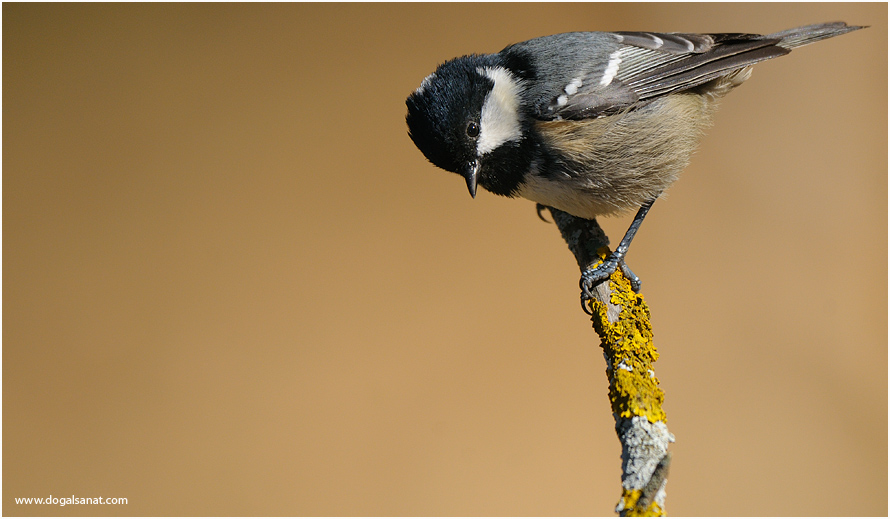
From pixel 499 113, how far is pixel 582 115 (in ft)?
0.67

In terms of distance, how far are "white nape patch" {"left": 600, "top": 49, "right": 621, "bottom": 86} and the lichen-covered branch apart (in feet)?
1.41

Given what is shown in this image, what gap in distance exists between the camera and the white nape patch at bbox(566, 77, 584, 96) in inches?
55.7

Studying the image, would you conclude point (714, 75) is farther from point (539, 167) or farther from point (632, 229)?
point (539, 167)

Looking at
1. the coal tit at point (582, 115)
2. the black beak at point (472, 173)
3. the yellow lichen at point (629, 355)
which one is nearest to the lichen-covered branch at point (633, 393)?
the yellow lichen at point (629, 355)

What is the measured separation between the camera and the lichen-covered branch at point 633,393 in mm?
851

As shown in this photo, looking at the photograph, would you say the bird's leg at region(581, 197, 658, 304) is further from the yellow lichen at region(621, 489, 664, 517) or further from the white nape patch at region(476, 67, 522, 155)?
the yellow lichen at region(621, 489, 664, 517)

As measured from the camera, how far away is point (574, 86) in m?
1.43

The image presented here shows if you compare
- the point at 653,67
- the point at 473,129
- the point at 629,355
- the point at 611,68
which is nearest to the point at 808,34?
the point at 653,67

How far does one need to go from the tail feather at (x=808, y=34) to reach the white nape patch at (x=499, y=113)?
806 millimetres

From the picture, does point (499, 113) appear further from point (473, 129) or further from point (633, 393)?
point (633, 393)

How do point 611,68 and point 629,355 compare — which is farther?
point 611,68

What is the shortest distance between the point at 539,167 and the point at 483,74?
256 millimetres

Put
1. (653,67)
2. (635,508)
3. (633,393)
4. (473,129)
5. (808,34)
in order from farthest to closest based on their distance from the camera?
1. (808,34)
2. (653,67)
3. (473,129)
4. (633,393)
5. (635,508)

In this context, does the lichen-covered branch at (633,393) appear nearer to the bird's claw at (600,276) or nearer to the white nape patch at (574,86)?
the bird's claw at (600,276)
